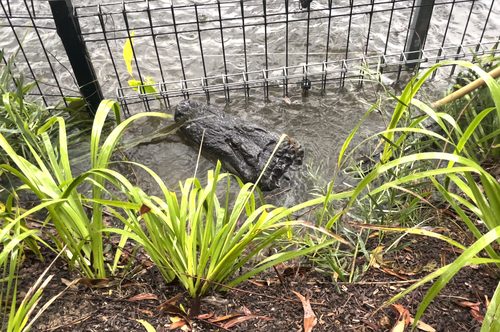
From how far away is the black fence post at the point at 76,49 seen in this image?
2229 mm

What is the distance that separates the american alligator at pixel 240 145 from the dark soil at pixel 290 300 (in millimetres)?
824

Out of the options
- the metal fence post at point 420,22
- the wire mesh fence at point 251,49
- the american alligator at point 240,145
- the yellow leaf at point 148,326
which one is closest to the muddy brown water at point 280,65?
the wire mesh fence at point 251,49

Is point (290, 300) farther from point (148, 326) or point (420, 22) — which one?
point (420, 22)

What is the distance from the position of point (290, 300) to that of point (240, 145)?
1.13m

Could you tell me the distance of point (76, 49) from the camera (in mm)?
2404

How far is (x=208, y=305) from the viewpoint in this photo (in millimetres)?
1435

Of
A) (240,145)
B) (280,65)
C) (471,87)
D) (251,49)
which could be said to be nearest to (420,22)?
(280,65)

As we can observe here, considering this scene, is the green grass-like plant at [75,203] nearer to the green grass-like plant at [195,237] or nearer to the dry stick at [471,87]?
the green grass-like plant at [195,237]

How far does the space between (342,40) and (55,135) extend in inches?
88.0

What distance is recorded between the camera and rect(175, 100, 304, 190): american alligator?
7.69 feet

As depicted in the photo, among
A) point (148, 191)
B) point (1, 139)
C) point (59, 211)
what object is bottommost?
point (148, 191)

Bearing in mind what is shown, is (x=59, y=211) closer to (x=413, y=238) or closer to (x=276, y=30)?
(x=413, y=238)

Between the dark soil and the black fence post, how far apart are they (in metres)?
1.32

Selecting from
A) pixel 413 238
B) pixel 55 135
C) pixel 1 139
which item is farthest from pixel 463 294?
pixel 55 135
